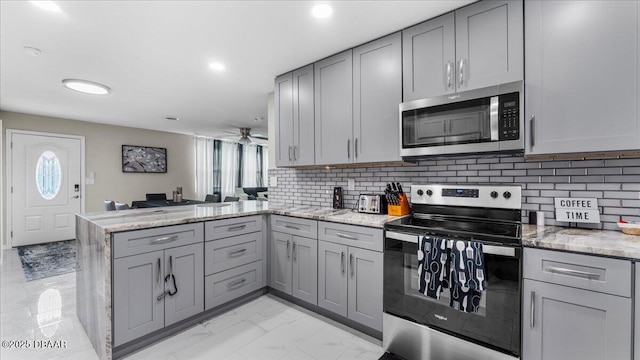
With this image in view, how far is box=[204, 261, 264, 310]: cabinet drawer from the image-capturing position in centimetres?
233

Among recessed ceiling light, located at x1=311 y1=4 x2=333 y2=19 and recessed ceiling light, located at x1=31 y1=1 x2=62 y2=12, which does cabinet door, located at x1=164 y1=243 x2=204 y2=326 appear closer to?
recessed ceiling light, located at x1=31 y1=1 x2=62 y2=12

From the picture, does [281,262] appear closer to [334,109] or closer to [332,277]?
[332,277]

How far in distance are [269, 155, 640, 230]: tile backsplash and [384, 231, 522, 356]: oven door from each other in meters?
0.64

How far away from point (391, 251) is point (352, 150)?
98 cm

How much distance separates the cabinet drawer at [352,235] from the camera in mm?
2002

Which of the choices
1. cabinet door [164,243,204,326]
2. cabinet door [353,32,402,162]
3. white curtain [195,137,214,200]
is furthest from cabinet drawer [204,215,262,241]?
white curtain [195,137,214,200]

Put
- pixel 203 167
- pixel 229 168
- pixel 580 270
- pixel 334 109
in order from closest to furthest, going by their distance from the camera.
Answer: pixel 580 270
pixel 334 109
pixel 203 167
pixel 229 168

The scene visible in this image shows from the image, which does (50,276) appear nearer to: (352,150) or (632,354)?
(352,150)

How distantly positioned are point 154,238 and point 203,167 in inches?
252

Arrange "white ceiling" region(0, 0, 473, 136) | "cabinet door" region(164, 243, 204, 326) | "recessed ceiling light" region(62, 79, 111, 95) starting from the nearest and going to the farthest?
"white ceiling" region(0, 0, 473, 136), "cabinet door" region(164, 243, 204, 326), "recessed ceiling light" region(62, 79, 111, 95)

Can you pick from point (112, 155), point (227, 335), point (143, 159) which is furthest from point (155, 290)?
point (143, 159)

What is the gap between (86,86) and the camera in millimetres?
3365

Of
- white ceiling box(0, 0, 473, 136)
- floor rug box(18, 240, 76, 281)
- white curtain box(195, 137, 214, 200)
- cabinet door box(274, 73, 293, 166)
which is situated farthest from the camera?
white curtain box(195, 137, 214, 200)

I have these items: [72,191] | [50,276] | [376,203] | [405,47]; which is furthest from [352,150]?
[72,191]
